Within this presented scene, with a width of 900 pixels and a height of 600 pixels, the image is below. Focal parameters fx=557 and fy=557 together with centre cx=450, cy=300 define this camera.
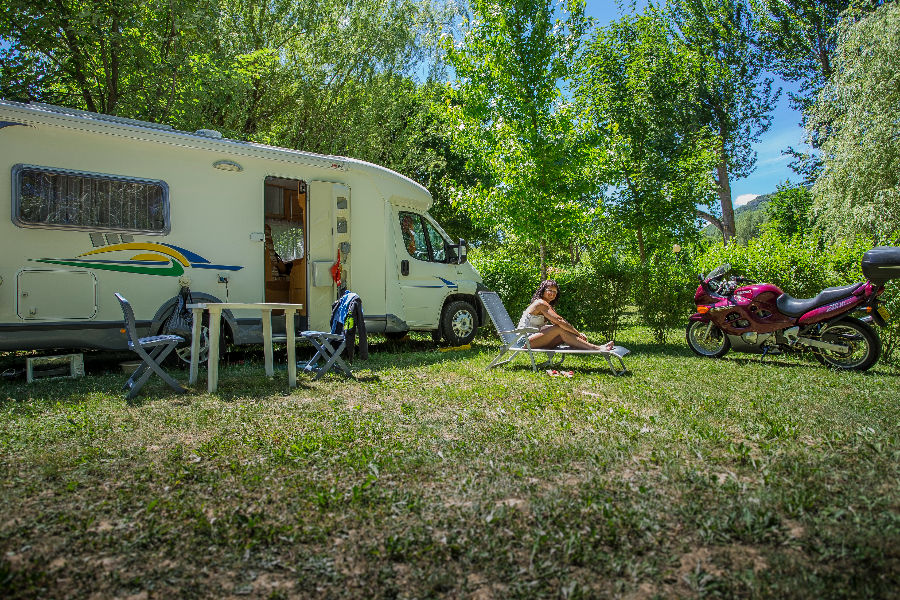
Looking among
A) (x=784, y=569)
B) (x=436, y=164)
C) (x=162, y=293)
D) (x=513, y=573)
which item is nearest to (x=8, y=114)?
(x=162, y=293)

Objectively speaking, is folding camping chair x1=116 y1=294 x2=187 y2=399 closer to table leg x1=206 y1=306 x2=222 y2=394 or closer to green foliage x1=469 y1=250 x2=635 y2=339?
table leg x1=206 y1=306 x2=222 y2=394

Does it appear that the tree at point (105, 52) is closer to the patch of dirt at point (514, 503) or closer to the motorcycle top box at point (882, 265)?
the patch of dirt at point (514, 503)

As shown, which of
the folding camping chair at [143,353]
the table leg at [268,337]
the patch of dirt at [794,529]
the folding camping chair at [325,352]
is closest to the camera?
the patch of dirt at [794,529]

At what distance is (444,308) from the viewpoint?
30.0 feet

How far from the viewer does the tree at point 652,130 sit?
16516 millimetres

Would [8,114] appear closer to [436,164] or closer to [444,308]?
[444,308]

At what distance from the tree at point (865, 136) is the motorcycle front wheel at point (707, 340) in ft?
26.9

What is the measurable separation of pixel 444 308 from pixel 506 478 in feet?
20.5

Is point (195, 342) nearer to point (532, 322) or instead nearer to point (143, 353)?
point (143, 353)

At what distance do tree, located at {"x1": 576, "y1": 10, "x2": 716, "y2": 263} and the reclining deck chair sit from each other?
773cm


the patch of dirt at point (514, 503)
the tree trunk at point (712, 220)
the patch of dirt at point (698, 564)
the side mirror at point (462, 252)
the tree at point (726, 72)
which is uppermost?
the tree at point (726, 72)

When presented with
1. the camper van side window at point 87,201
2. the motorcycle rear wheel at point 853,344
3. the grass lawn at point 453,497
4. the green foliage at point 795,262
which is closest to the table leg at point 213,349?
the grass lawn at point 453,497

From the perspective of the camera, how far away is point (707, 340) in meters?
7.89

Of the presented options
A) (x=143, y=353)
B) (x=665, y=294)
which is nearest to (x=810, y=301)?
(x=665, y=294)
